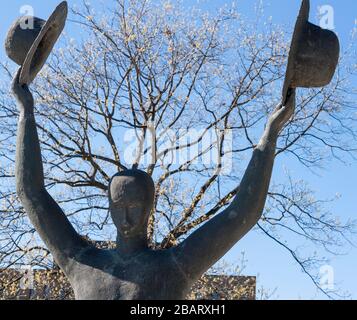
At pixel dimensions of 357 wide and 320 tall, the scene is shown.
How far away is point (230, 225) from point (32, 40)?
173cm

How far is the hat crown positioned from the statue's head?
1104 mm

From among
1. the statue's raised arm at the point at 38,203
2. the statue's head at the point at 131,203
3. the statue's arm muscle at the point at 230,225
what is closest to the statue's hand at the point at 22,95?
the statue's raised arm at the point at 38,203

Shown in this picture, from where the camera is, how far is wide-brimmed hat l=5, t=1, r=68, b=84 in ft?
12.6

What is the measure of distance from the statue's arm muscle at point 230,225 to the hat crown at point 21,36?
1612 mm

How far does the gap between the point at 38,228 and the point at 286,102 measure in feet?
5.35

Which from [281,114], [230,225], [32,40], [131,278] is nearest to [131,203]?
[131,278]

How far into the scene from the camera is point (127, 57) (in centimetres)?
1228

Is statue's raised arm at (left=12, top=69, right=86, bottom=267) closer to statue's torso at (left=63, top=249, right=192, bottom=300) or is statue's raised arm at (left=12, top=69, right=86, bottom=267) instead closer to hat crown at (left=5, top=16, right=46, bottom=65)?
statue's torso at (left=63, top=249, right=192, bottom=300)

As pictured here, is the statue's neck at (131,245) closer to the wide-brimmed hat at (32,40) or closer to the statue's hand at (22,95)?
the statue's hand at (22,95)

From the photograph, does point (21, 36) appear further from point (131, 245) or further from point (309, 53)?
point (309, 53)

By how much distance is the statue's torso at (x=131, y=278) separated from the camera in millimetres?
3373

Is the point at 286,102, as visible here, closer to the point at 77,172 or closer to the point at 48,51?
the point at 48,51

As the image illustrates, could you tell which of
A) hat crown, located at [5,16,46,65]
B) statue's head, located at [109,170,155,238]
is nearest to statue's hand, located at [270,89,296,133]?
statue's head, located at [109,170,155,238]
